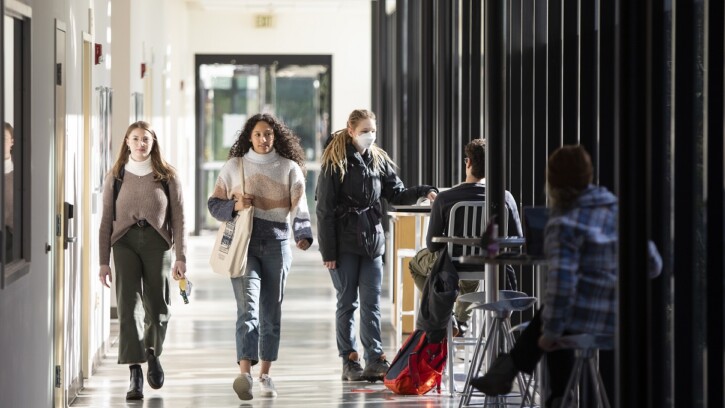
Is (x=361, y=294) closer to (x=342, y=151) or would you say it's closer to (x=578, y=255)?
(x=342, y=151)

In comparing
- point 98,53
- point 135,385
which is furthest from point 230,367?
point 98,53

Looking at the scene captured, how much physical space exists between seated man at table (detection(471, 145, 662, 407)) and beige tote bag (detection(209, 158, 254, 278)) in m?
2.80

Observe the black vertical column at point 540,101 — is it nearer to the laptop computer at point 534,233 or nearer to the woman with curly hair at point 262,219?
the woman with curly hair at point 262,219

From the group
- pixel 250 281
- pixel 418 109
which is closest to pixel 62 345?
pixel 250 281

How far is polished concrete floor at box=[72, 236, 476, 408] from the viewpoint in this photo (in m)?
6.91

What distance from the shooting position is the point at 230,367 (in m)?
8.16

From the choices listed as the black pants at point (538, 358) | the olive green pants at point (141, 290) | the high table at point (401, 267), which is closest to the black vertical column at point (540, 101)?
the high table at point (401, 267)

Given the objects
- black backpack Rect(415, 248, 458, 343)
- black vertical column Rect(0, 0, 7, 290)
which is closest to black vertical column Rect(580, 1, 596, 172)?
black backpack Rect(415, 248, 458, 343)

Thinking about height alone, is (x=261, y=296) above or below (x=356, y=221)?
below

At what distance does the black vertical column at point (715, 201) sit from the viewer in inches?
163

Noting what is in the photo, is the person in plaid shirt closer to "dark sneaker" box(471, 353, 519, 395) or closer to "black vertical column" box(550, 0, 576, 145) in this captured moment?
"dark sneaker" box(471, 353, 519, 395)

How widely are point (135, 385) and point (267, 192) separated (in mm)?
1287

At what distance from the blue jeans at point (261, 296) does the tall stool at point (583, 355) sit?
9.02 ft

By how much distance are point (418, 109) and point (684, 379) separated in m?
8.50
